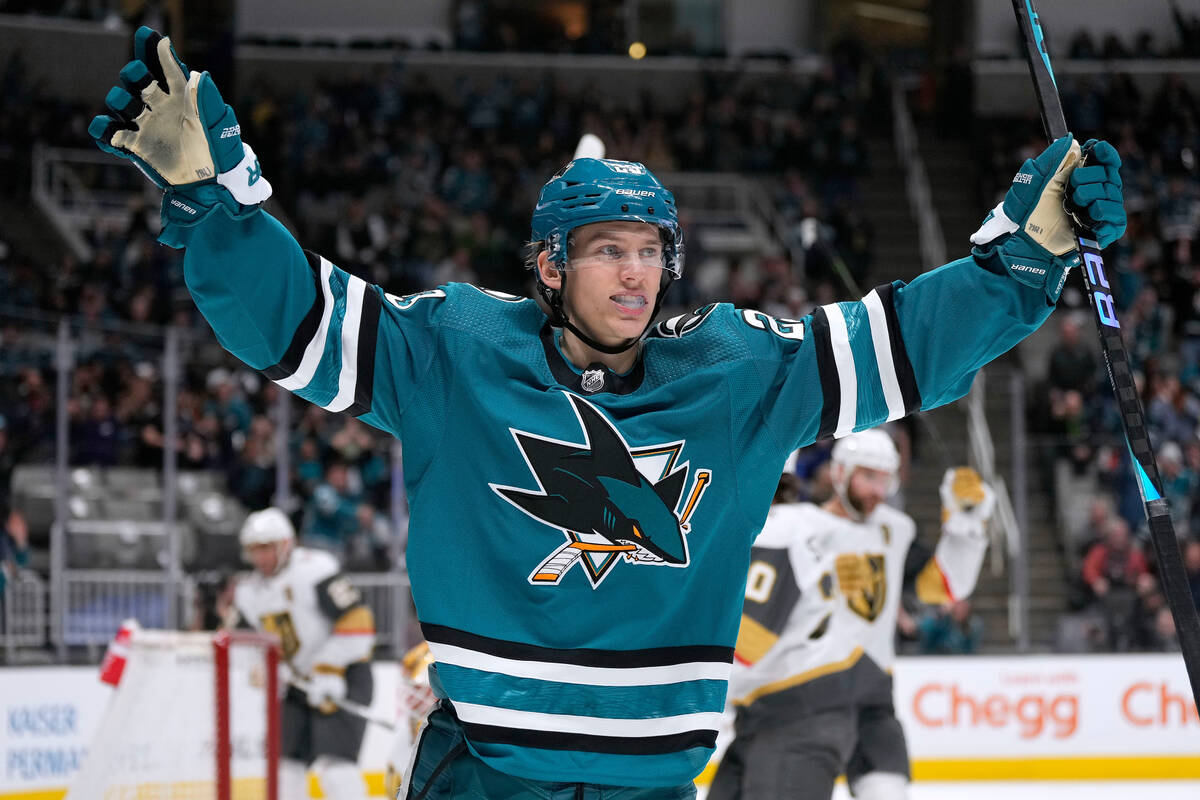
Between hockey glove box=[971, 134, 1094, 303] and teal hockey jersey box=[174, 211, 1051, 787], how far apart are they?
0.03m

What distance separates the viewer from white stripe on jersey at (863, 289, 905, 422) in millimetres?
2010

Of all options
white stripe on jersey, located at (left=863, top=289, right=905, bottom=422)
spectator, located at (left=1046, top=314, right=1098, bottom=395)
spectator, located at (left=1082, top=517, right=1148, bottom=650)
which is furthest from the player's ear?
spectator, located at (left=1046, top=314, right=1098, bottom=395)

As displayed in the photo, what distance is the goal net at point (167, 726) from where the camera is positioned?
15.7 feet

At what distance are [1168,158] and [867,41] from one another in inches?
239

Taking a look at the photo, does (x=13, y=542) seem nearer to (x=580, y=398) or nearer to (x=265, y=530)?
(x=265, y=530)

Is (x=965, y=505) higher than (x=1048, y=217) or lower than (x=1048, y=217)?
lower

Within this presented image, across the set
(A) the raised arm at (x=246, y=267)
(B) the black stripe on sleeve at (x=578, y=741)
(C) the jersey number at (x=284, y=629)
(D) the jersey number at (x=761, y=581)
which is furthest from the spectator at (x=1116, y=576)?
(A) the raised arm at (x=246, y=267)

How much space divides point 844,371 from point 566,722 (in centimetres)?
57

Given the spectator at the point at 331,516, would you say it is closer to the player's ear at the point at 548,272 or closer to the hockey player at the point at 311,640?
the hockey player at the point at 311,640

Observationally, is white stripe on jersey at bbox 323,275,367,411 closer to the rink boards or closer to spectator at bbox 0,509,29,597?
spectator at bbox 0,509,29,597

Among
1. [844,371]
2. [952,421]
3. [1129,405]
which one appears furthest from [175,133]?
[952,421]

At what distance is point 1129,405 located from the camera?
1.99m

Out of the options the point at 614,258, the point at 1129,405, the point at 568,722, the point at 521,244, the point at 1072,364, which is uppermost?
the point at 521,244

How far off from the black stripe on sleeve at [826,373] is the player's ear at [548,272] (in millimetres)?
340
